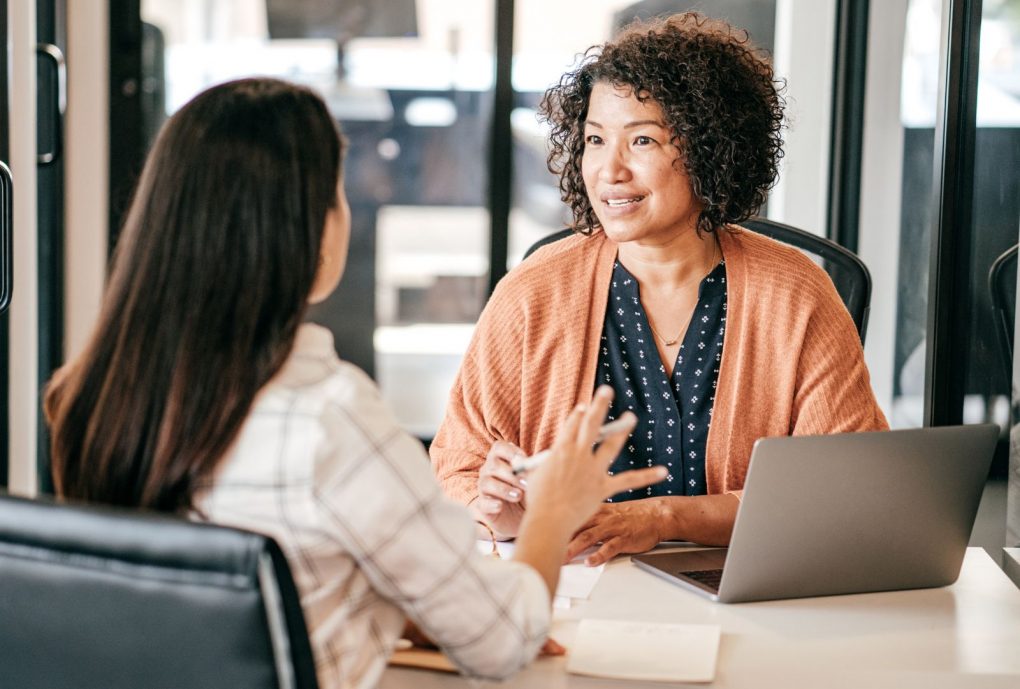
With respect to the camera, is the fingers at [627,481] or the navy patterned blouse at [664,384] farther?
the navy patterned blouse at [664,384]

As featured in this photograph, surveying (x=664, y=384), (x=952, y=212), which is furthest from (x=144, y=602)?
(x=952, y=212)

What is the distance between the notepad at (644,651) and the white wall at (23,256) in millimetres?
1928

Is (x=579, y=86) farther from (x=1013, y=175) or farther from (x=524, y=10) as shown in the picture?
(x=524, y=10)

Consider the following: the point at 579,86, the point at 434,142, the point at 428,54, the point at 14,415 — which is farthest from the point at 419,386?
the point at 579,86

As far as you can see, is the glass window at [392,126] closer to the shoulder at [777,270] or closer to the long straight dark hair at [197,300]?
the shoulder at [777,270]

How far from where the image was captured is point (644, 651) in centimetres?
116

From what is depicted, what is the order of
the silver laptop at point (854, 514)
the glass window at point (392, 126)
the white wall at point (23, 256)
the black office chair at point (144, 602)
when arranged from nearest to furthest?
the black office chair at point (144, 602), the silver laptop at point (854, 514), the white wall at point (23, 256), the glass window at point (392, 126)

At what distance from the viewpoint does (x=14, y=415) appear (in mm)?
2891

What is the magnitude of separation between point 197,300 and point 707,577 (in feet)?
2.40

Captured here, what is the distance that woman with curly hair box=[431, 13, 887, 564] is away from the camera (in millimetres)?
1702

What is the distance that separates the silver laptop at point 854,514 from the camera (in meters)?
1.23

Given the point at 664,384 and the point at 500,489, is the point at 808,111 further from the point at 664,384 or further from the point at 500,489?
the point at 500,489

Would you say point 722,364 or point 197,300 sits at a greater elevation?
point 197,300

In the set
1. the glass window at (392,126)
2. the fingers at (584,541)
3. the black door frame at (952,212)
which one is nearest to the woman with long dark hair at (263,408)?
the fingers at (584,541)
